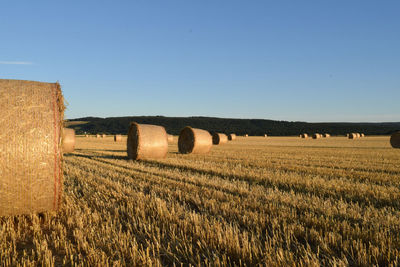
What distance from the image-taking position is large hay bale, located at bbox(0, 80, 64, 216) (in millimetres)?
4316

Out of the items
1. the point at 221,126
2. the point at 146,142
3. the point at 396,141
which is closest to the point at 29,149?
the point at 146,142

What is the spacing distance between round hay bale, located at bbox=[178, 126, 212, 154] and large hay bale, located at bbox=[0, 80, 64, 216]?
455 inches

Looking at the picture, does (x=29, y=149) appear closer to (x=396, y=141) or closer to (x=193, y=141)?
(x=193, y=141)

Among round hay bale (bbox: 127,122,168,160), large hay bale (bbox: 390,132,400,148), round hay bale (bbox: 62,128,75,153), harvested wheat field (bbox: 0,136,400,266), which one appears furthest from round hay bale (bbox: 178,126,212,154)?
large hay bale (bbox: 390,132,400,148)

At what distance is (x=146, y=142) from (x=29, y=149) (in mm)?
8073

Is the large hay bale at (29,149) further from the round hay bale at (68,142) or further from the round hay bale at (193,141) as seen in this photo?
the round hay bale at (68,142)

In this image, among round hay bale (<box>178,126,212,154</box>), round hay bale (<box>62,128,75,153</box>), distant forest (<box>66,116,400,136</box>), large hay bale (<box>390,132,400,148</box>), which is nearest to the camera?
round hay bale (<box>178,126,212,154</box>)

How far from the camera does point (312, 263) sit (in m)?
2.82

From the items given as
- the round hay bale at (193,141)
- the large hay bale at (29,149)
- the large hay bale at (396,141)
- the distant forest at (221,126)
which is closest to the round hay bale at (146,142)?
the round hay bale at (193,141)

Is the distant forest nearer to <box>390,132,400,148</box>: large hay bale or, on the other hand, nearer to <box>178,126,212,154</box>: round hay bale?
<box>390,132,400,148</box>: large hay bale

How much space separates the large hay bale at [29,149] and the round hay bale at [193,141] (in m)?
11.6

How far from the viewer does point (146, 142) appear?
41.0 ft

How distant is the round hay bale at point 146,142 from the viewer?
40.8 feet

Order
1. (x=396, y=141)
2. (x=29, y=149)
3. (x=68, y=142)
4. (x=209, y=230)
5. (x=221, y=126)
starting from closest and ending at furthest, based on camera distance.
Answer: (x=209, y=230) → (x=29, y=149) → (x=68, y=142) → (x=396, y=141) → (x=221, y=126)
